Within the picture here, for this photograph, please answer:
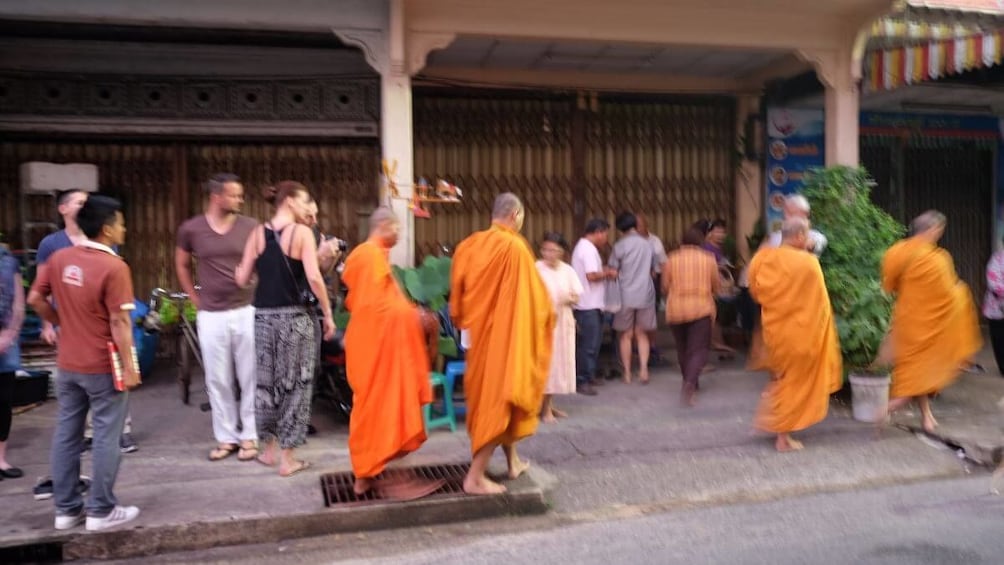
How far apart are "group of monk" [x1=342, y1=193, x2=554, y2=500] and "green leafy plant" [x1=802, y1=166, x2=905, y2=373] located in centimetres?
338

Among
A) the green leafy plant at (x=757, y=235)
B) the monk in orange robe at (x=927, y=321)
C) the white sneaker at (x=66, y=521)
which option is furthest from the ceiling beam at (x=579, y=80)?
the white sneaker at (x=66, y=521)

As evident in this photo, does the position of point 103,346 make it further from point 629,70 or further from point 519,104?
point 629,70

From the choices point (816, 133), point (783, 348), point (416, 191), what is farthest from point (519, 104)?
point (783, 348)

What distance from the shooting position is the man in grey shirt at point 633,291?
7.86 m

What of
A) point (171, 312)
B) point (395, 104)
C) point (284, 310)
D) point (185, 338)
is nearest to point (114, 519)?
point (284, 310)

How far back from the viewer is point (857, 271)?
7016mm

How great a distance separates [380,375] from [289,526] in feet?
3.18

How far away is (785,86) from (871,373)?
4.28 metres

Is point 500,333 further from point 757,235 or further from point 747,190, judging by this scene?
point 747,190

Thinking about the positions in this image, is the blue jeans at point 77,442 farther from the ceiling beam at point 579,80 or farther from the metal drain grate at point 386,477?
the ceiling beam at point 579,80

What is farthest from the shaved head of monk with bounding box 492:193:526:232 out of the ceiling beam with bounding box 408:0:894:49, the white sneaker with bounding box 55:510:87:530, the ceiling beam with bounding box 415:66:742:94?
the ceiling beam with bounding box 415:66:742:94

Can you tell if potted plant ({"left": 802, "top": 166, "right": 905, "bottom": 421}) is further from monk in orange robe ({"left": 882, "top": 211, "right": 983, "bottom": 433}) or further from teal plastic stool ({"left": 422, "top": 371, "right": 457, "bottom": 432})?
teal plastic stool ({"left": 422, "top": 371, "right": 457, "bottom": 432})

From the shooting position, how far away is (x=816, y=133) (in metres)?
10.1

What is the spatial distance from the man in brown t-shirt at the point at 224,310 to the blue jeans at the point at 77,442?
1200 mm
